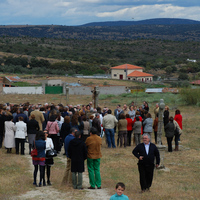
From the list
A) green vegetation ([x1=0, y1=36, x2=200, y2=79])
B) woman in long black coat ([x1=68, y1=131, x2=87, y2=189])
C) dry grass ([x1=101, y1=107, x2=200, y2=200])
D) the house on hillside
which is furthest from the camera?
green vegetation ([x1=0, y1=36, x2=200, y2=79])

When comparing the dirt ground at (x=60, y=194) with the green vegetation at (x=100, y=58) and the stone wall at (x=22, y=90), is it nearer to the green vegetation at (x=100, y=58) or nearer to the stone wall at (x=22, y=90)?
the stone wall at (x=22, y=90)

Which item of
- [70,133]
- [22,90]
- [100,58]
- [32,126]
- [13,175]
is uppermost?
[100,58]

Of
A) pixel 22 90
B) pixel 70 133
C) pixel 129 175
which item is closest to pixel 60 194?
pixel 70 133

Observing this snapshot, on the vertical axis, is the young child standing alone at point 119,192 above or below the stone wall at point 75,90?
above

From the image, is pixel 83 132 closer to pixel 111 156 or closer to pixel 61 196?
pixel 111 156

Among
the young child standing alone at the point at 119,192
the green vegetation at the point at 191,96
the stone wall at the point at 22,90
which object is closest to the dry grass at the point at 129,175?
the young child standing alone at the point at 119,192

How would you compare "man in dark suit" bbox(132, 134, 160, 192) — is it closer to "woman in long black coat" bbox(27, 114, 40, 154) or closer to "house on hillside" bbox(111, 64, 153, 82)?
"woman in long black coat" bbox(27, 114, 40, 154)

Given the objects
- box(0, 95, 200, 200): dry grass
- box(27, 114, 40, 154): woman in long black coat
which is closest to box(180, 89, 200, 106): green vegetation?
box(0, 95, 200, 200): dry grass

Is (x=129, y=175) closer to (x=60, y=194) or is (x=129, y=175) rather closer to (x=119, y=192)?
(x=60, y=194)

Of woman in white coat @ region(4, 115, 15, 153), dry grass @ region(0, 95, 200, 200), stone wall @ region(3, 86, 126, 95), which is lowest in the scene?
stone wall @ region(3, 86, 126, 95)

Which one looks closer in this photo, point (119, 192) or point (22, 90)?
point (119, 192)

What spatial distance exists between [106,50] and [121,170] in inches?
4775

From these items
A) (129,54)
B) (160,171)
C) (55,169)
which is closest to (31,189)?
(55,169)

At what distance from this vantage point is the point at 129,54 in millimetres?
129000
